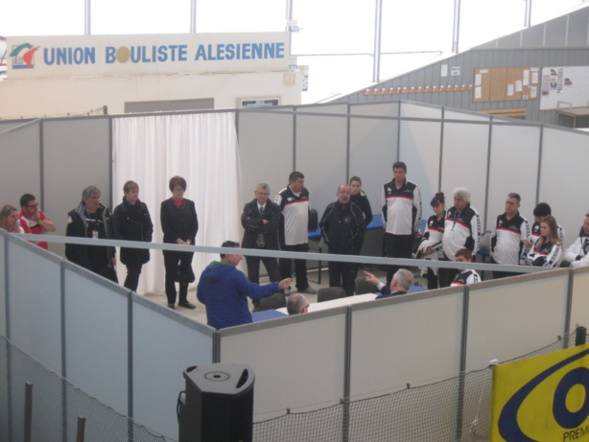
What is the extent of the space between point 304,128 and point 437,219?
190 centimetres

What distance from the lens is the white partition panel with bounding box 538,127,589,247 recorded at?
7852 mm

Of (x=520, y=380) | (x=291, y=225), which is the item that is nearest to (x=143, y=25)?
(x=291, y=225)

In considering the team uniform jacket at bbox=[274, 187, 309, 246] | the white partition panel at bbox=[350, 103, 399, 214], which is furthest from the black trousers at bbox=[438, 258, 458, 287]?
the white partition panel at bbox=[350, 103, 399, 214]

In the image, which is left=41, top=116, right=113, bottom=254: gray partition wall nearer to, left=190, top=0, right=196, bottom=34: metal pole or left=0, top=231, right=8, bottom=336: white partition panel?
left=0, top=231, right=8, bottom=336: white partition panel

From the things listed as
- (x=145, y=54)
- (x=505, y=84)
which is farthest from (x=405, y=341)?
(x=505, y=84)

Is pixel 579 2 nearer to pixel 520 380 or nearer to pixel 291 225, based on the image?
pixel 291 225

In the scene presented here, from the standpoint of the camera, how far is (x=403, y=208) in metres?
8.29

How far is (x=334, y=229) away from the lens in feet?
26.0

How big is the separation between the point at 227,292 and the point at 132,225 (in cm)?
240

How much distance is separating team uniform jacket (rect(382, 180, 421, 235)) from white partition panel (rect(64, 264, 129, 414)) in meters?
4.40

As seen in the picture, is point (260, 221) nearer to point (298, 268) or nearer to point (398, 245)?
point (298, 268)

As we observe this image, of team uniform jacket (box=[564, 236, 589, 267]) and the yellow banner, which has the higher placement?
team uniform jacket (box=[564, 236, 589, 267])

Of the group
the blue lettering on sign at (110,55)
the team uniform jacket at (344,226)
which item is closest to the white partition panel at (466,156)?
the team uniform jacket at (344,226)

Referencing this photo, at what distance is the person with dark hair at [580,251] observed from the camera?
22.8 feet
